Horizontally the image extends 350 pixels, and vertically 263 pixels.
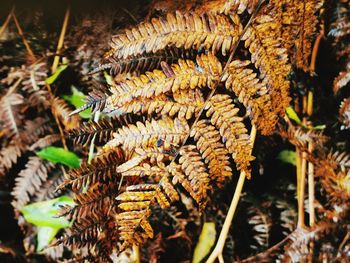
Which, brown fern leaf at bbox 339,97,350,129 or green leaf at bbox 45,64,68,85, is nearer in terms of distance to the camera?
brown fern leaf at bbox 339,97,350,129

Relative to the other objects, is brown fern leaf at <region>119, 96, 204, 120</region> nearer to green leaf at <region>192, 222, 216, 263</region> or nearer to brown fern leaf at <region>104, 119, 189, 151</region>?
brown fern leaf at <region>104, 119, 189, 151</region>

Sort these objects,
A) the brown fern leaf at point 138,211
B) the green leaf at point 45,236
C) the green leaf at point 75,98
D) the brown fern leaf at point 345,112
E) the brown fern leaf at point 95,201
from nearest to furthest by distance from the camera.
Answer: the brown fern leaf at point 138,211 → the brown fern leaf at point 95,201 → the brown fern leaf at point 345,112 → the green leaf at point 45,236 → the green leaf at point 75,98

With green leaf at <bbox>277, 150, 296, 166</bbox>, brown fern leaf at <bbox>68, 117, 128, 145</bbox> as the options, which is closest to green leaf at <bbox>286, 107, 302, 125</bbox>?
green leaf at <bbox>277, 150, 296, 166</bbox>

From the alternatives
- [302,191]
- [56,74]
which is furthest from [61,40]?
[302,191]

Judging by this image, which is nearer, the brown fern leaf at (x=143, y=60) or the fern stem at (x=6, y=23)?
the brown fern leaf at (x=143, y=60)

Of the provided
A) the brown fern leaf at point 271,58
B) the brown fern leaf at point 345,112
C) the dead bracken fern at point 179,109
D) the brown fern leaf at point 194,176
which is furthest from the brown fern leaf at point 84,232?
the brown fern leaf at point 345,112

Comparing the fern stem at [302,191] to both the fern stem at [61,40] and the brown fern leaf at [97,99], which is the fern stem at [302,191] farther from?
the fern stem at [61,40]

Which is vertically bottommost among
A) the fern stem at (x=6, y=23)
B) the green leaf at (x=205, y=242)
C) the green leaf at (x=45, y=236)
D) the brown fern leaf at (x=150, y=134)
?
the green leaf at (x=205, y=242)
